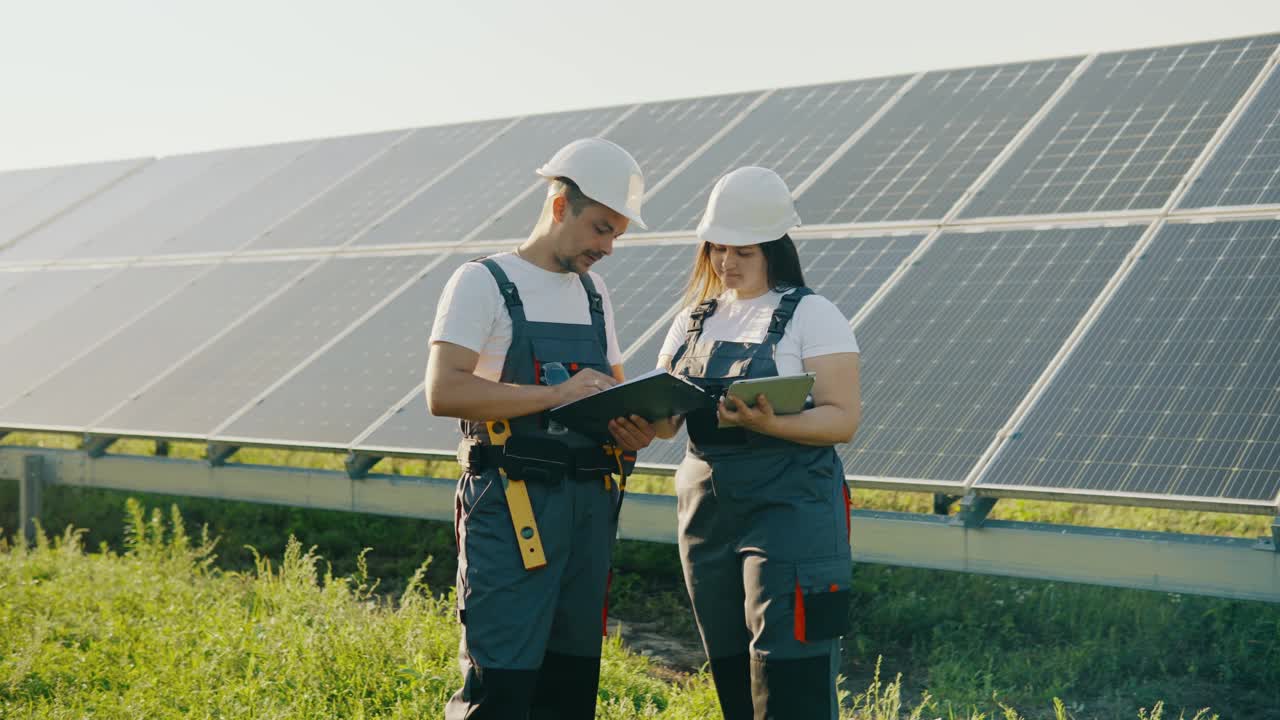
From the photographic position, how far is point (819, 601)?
139 inches

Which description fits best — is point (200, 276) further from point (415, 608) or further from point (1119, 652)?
point (1119, 652)

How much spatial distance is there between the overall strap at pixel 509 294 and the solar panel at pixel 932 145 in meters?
5.09

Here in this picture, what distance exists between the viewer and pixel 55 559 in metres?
8.45

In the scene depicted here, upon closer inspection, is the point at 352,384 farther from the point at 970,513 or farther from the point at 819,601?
the point at 819,601

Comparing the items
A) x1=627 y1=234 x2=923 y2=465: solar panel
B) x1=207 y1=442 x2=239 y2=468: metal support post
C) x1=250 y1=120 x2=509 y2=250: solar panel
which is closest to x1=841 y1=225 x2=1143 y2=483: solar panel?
x1=627 y1=234 x2=923 y2=465: solar panel

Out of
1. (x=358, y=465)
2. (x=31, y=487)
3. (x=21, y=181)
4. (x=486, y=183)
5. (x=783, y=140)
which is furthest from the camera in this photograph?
(x=21, y=181)

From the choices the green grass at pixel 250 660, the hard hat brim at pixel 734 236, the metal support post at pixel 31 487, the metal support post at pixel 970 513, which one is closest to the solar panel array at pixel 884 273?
the metal support post at pixel 970 513

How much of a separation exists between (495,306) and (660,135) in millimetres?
7640

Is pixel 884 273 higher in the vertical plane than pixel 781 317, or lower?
higher

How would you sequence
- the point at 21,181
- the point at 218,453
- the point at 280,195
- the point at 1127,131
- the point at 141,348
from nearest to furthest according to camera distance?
the point at 1127,131 < the point at 218,453 < the point at 141,348 < the point at 280,195 < the point at 21,181

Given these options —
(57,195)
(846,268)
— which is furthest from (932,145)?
(57,195)

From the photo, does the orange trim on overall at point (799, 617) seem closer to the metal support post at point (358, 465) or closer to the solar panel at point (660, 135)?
the metal support post at point (358, 465)

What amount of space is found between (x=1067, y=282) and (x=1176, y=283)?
586 mm

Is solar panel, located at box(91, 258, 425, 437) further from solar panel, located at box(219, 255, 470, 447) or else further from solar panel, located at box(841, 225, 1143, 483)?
solar panel, located at box(841, 225, 1143, 483)
